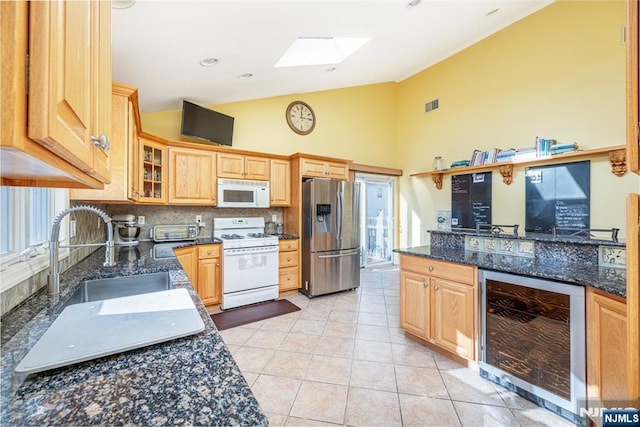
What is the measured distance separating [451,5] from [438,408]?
12.8ft

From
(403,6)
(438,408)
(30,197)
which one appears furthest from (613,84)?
(30,197)

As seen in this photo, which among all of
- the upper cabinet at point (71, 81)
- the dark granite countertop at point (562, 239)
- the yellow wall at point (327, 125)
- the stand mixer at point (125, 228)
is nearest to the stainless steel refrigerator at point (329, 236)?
the yellow wall at point (327, 125)

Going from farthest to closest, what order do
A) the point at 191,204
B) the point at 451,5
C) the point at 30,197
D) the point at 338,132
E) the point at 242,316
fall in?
the point at 338,132 < the point at 191,204 < the point at 242,316 < the point at 451,5 < the point at 30,197

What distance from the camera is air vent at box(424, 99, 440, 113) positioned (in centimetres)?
503

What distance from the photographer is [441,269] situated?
2.23 m

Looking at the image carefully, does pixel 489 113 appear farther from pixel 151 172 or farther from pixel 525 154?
pixel 151 172

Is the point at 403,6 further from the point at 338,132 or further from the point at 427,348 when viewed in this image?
the point at 427,348

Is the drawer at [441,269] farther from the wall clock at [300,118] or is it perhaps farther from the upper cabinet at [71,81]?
the wall clock at [300,118]

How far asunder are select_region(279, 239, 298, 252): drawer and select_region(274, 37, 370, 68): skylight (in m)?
2.32

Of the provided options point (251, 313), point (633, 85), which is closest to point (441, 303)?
point (633, 85)

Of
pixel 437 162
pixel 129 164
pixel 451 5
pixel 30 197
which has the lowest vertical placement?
pixel 30 197

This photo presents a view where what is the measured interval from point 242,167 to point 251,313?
1.98 m

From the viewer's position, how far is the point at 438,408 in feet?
5.61

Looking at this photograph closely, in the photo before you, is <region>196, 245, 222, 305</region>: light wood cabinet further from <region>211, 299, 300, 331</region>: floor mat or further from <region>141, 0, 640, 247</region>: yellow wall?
<region>141, 0, 640, 247</region>: yellow wall
